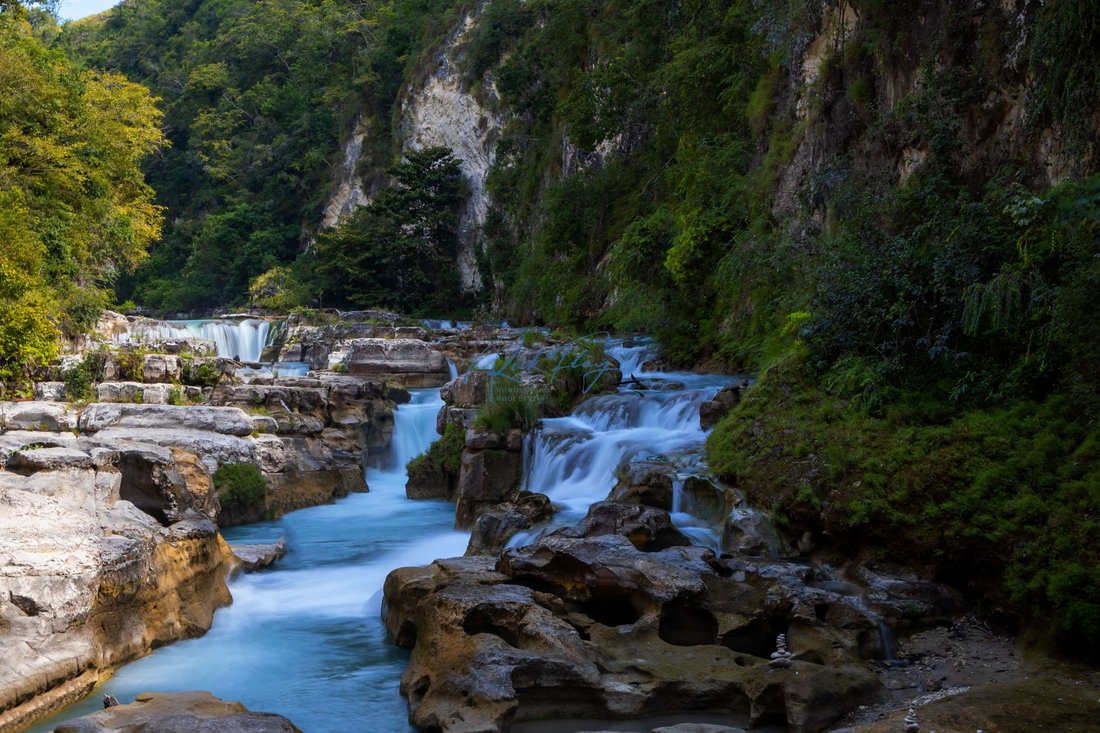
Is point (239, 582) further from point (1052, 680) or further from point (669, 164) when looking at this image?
point (669, 164)

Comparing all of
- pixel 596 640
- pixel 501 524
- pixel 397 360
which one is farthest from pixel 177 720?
pixel 397 360

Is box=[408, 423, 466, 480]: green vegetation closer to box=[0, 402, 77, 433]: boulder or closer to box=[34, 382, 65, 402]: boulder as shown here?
box=[0, 402, 77, 433]: boulder

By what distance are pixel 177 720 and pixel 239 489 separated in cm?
881

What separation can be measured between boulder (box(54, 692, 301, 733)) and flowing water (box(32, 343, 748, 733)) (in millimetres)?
953

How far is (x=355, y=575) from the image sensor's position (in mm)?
10344

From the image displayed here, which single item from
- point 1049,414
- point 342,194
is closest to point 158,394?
point 1049,414

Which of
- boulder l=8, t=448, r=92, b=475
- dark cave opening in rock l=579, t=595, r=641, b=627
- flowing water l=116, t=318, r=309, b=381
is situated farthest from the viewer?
flowing water l=116, t=318, r=309, b=381

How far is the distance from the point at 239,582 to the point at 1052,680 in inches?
305

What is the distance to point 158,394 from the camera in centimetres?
1666

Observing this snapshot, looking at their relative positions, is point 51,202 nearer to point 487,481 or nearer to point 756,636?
point 487,481

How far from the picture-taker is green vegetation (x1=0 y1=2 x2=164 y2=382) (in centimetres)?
1802

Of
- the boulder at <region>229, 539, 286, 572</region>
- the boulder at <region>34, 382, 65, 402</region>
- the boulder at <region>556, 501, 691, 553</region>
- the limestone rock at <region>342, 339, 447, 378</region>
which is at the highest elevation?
the limestone rock at <region>342, 339, 447, 378</region>

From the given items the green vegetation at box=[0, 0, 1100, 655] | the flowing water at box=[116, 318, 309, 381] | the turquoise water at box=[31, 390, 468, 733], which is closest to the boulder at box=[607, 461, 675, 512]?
the green vegetation at box=[0, 0, 1100, 655]

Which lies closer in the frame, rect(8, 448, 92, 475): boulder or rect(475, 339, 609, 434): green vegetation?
rect(8, 448, 92, 475): boulder
